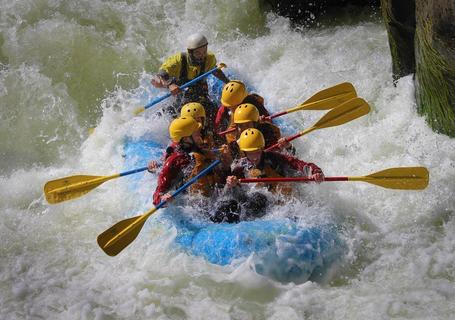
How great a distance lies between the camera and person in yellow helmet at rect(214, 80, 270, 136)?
209 inches

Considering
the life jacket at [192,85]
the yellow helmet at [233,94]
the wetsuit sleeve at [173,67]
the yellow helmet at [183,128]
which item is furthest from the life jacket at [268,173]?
the wetsuit sleeve at [173,67]

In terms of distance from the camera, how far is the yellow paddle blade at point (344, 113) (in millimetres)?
5074

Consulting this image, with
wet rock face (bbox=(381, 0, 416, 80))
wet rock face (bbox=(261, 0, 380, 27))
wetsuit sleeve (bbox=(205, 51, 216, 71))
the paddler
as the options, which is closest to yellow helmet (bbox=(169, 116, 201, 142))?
the paddler

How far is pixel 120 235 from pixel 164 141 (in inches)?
60.7

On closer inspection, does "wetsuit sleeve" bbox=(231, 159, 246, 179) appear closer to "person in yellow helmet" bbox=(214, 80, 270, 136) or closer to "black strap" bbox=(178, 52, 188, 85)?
"person in yellow helmet" bbox=(214, 80, 270, 136)

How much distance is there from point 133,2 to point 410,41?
4.07 meters

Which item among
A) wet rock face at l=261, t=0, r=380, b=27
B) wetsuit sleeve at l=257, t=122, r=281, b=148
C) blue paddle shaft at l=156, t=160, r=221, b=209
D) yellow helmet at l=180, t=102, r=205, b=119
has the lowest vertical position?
wet rock face at l=261, t=0, r=380, b=27

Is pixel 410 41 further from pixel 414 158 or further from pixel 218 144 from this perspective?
pixel 218 144

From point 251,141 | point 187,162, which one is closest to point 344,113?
point 251,141

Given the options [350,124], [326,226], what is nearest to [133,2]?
[350,124]

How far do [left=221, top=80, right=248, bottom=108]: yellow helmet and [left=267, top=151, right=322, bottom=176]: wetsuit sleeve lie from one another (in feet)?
2.72

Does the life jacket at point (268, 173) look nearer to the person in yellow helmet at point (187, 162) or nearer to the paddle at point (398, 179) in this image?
the paddle at point (398, 179)

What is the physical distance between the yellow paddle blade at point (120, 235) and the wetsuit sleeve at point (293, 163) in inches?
38.6

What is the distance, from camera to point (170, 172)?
4547 mm
